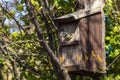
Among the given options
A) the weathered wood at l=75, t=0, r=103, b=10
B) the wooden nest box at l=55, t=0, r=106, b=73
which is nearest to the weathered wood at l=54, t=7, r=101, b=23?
the wooden nest box at l=55, t=0, r=106, b=73

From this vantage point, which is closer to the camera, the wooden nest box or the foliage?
the wooden nest box

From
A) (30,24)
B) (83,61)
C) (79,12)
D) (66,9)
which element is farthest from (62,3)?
(83,61)

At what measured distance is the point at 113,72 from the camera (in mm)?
5250

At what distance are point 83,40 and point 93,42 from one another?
160mm

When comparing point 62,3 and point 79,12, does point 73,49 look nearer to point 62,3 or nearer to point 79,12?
point 79,12

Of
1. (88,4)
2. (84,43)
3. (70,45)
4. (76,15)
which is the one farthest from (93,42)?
(88,4)

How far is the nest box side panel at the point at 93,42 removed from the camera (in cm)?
465

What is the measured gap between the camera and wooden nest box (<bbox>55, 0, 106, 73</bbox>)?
4621 millimetres

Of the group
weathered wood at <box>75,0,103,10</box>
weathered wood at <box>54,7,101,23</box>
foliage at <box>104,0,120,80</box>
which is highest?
weathered wood at <box>75,0,103,10</box>

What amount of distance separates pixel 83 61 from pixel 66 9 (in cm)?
146

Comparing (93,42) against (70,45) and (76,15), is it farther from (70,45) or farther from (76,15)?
(76,15)

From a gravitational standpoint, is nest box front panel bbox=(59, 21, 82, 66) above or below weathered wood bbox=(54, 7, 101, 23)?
below

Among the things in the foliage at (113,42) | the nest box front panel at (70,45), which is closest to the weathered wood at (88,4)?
the foliage at (113,42)

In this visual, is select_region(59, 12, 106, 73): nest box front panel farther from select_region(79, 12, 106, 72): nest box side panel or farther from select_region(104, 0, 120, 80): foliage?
select_region(104, 0, 120, 80): foliage
